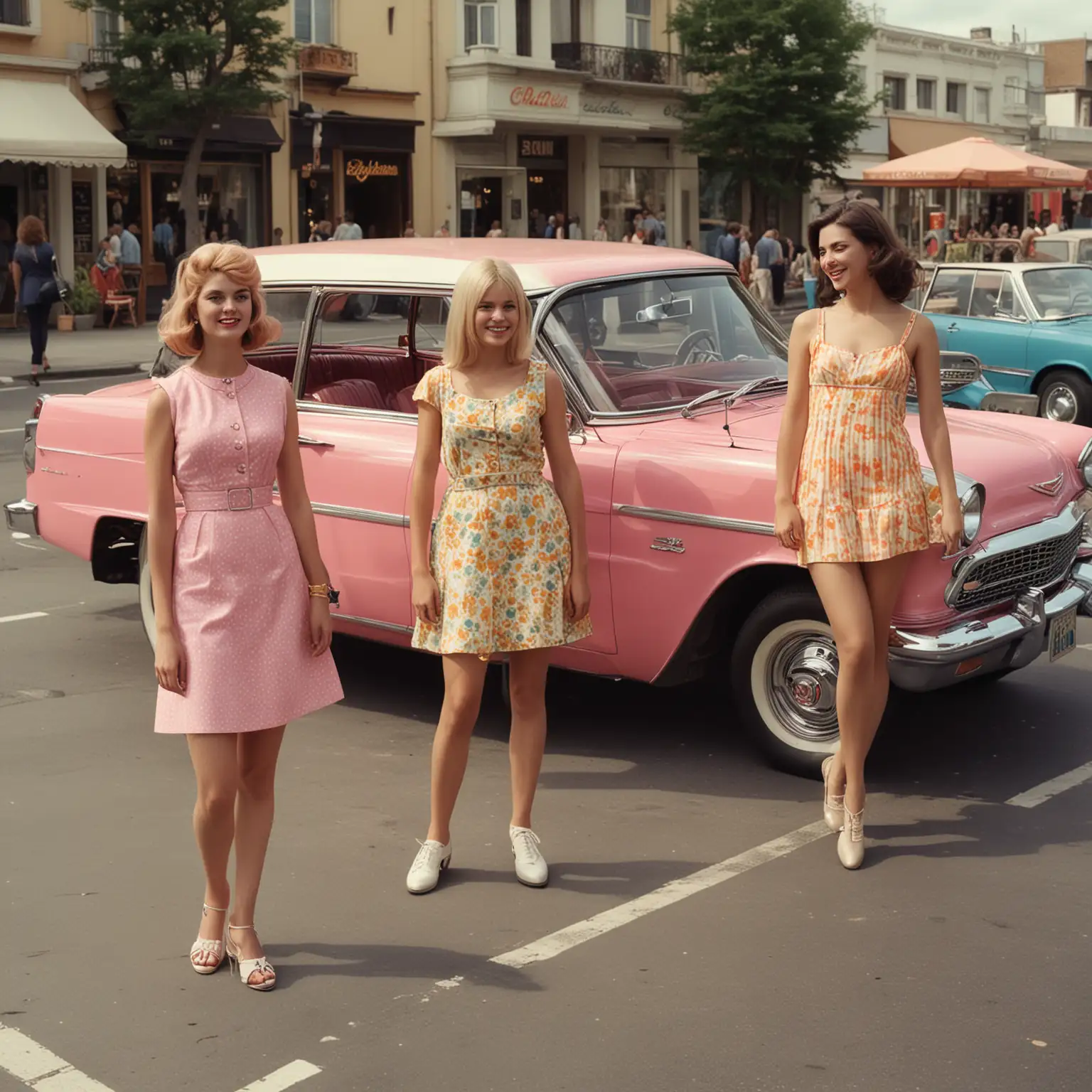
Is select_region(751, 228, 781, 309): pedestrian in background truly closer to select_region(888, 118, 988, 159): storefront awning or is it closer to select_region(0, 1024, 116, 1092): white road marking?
select_region(888, 118, 988, 159): storefront awning

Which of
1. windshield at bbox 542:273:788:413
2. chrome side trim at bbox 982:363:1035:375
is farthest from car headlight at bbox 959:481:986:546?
chrome side trim at bbox 982:363:1035:375

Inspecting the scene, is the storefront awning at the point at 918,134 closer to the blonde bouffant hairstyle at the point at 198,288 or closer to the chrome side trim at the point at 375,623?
the chrome side trim at the point at 375,623

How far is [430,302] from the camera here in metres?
6.34

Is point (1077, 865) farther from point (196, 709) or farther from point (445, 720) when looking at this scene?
point (196, 709)

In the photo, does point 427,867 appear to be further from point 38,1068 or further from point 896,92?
point 896,92

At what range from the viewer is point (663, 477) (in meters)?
5.55

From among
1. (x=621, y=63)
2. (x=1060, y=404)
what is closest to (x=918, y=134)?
(x=621, y=63)

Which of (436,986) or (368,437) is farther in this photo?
(368,437)

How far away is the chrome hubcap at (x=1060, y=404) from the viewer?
46.7 feet

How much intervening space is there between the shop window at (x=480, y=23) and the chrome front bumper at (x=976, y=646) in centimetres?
3518

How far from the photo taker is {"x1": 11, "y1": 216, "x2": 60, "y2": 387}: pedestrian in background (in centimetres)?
2075

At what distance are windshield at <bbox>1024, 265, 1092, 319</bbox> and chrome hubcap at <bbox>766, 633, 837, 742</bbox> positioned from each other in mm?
9894

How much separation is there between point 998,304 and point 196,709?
474 inches

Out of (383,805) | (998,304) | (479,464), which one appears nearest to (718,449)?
(479,464)
